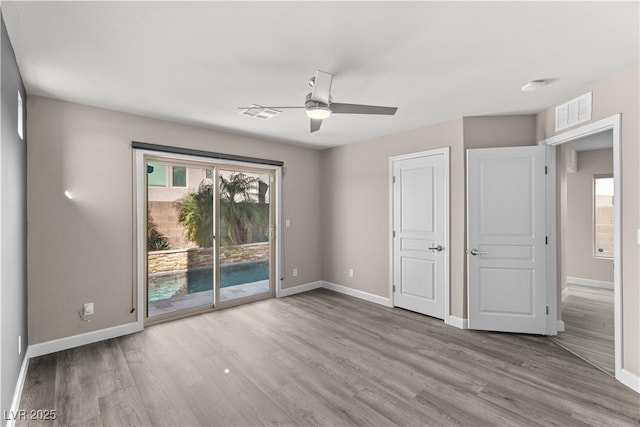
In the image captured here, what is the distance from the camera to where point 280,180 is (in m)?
4.94

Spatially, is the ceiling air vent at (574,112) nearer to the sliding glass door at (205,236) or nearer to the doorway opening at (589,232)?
the doorway opening at (589,232)

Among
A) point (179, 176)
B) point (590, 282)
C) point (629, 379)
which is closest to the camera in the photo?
point (629, 379)

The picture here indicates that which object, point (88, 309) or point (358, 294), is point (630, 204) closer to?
point (358, 294)

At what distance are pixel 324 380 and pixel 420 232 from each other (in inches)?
93.3

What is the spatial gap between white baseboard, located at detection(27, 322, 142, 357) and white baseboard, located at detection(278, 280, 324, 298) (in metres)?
2.08

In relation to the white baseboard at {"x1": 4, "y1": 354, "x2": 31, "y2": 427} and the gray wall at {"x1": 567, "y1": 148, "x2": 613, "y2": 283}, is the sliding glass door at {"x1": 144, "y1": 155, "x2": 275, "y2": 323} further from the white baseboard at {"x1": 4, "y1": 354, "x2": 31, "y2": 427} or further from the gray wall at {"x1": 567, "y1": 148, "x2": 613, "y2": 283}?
the gray wall at {"x1": 567, "y1": 148, "x2": 613, "y2": 283}

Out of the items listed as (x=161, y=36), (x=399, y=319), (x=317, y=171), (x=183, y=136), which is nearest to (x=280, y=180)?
(x=317, y=171)

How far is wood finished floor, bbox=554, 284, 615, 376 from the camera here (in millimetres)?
2904

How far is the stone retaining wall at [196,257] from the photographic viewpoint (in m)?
3.85

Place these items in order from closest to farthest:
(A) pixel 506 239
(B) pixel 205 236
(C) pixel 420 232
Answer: (A) pixel 506 239, (C) pixel 420 232, (B) pixel 205 236

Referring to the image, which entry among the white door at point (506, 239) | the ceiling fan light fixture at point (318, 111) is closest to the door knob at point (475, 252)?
the white door at point (506, 239)

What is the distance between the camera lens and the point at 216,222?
168 inches

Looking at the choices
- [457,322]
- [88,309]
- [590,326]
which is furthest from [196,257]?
[590,326]

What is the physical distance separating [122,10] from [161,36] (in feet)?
0.88
